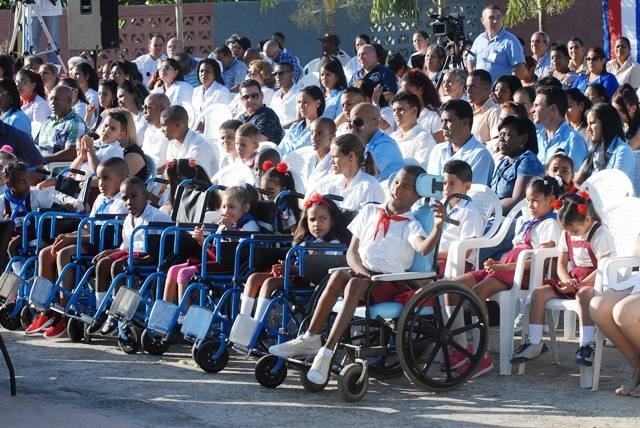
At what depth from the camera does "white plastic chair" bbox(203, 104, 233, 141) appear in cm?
1264

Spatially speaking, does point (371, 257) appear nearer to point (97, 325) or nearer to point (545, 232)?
point (545, 232)

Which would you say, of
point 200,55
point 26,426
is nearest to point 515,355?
point 26,426

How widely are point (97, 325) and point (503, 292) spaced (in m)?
2.67

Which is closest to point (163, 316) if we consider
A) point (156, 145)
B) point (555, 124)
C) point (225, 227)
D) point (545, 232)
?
point (225, 227)

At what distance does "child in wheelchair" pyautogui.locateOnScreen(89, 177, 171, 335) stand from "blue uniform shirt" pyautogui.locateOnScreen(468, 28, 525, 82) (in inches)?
237

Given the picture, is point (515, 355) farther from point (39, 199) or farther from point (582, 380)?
point (39, 199)

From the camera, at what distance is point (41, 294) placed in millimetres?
9047

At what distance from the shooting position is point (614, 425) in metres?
6.52

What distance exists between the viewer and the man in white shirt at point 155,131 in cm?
1176

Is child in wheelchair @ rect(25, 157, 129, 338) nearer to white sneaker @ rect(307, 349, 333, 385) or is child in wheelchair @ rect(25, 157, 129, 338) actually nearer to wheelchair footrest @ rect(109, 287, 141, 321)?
wheelchair footrest @ rect(109, 287, 141, 321)

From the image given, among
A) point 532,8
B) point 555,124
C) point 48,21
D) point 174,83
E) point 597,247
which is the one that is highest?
point 532,8

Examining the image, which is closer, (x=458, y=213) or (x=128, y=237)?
(x=458, y=213)

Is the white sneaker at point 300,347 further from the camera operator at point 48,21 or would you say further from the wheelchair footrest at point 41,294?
the camera operator at point 48,21

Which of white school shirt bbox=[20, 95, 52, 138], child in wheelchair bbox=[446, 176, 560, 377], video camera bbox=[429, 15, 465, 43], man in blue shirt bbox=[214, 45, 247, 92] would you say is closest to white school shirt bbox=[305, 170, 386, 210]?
child in wheelchair bbox=[446, 176, 560, 377]
